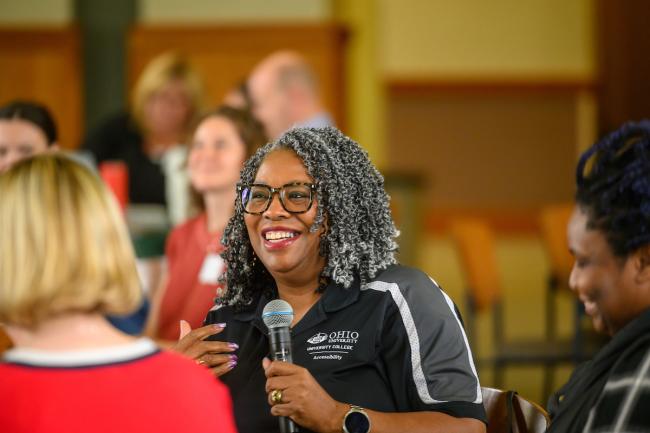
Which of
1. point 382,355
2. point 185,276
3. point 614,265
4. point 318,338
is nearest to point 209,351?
point 318,338

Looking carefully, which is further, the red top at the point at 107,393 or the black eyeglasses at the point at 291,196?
the black eyeglasses at the point at 291,196

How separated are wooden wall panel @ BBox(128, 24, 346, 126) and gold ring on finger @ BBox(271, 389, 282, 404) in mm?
6778

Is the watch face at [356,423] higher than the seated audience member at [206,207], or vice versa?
the seated audience member at [206,207]

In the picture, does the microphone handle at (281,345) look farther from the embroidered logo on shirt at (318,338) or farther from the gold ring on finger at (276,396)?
the embroidered logo on shirt at (318,338)

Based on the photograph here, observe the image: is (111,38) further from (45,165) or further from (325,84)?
(45,165)

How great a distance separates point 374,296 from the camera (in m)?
2.24

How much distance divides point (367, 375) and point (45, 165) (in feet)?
2.94


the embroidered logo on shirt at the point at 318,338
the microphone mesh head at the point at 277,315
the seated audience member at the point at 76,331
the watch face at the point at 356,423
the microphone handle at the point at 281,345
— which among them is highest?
the seated audience member at the point at 76,331

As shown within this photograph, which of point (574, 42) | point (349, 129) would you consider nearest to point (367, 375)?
point (349, 129)

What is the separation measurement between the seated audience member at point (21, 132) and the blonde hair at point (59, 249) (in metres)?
2.13

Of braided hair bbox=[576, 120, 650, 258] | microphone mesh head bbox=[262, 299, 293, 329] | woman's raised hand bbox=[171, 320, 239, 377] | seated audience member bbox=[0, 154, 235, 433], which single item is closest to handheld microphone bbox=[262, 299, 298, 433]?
microphone mesh head bbox=[262, 299, 293, 329]

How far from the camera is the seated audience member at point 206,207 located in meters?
3.63

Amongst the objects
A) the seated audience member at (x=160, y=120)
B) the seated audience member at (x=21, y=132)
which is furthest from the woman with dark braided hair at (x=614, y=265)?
the seated audience member at (x=160, y=120)

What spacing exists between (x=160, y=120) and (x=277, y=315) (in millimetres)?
3936
